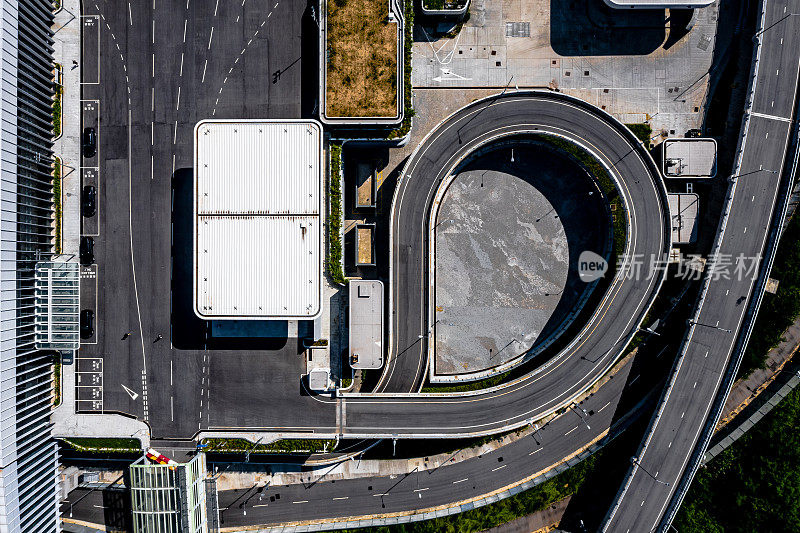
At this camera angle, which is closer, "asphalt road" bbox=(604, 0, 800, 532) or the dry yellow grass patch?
the dry yellow grass patch

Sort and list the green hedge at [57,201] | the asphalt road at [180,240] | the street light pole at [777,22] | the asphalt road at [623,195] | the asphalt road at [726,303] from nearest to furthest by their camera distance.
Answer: the asphalt road at [180,240], the street light pole at [777,22], the asphalt road at [726,303], the green hedge at [57,201], the asphalt road at [623,195]

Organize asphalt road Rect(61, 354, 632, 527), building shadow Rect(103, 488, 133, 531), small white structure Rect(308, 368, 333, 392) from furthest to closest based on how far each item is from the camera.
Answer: asphalt road Rect(61, 354, 632, 527)
building shadow Rect(103, 488, 133, 531)
small white structure Rect(308, 368, 333, 392)

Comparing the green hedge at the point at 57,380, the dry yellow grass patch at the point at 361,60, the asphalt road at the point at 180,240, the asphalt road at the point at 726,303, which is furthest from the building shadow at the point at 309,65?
the asphalt road at the point at 726,303

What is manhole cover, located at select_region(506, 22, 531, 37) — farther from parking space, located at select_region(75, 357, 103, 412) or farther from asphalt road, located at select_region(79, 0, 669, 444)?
parking space, located at select_region(75, 357, 103, 412)

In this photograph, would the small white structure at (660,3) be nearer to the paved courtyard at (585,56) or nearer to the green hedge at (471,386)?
the paved courtyard at (585,56)

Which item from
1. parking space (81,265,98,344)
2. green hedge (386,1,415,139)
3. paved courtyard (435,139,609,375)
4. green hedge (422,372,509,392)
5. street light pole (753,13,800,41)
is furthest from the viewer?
paved courtyard (435,139,609,375)

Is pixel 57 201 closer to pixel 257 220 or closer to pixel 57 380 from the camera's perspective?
pixel 57 380

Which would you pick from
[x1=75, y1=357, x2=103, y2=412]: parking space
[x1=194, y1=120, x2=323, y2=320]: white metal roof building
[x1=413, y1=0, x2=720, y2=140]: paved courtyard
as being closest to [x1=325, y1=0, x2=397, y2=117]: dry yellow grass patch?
[x1=194, y1=120, x2=323, y2=320]: white metal roof building
